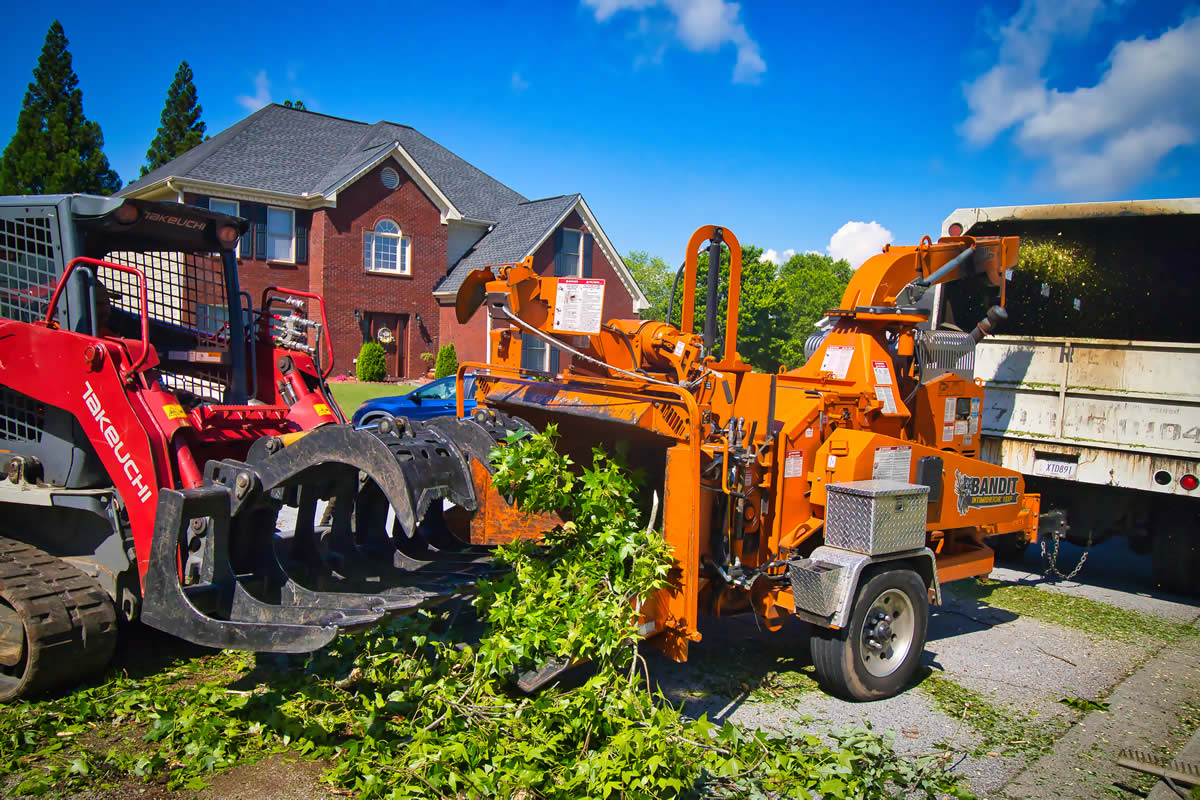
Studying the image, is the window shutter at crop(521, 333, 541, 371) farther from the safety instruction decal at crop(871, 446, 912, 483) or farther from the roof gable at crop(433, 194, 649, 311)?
the roof gable at crop(433, 194, 649, 311)

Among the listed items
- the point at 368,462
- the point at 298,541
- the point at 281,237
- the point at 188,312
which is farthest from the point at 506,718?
the point at 281,237

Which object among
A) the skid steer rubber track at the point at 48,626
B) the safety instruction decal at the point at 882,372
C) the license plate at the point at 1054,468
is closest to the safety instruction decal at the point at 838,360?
the safety instruction decal at the point at 882,372

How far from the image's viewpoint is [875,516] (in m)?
4.99

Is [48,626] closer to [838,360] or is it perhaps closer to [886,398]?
[838,360]

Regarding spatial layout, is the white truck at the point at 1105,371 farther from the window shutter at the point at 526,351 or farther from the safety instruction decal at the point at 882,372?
the window shutter at the point at 526,351

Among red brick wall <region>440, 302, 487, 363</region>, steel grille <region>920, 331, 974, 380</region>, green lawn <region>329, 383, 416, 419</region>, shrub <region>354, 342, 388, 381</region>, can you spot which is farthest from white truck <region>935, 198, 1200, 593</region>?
red brick wall <region>440, 302, 487, 363</region>

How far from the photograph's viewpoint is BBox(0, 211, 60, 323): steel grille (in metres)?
5.05

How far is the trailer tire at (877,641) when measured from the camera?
16.7 ft

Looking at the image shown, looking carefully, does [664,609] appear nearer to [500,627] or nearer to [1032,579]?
[500,627]

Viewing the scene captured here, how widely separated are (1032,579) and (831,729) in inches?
207

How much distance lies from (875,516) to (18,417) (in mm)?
5404

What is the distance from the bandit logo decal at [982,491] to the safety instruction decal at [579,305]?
3077 millimetres

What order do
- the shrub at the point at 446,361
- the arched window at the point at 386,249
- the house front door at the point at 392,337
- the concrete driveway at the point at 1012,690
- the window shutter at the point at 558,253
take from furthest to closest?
the window shutter at the point at 558,253, the house front door at the point at 392,337, the arched window at the point at 386,249, the shrub at the point at 446,361, the concrete driveway at the point at 1012,690

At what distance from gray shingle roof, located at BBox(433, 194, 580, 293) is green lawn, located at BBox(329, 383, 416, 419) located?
422cm
